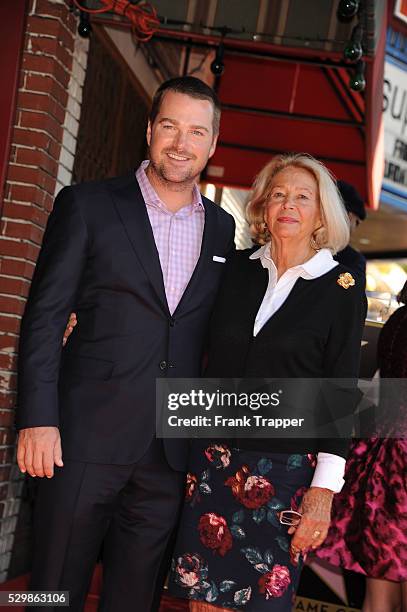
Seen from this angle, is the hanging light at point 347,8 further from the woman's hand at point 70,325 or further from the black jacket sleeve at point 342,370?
the woman's hand at point 70,325

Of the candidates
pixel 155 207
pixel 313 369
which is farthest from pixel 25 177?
pixel 313 369

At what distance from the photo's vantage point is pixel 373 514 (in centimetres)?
374

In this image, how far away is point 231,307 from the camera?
318 cm

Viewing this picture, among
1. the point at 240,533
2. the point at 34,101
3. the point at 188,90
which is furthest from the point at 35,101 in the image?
the point at 240,533

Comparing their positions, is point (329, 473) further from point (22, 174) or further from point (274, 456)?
point (22, 174)

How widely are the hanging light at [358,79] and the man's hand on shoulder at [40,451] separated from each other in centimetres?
269

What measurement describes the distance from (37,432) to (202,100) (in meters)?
1.35

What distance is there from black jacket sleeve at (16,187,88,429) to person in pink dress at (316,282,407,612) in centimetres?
156

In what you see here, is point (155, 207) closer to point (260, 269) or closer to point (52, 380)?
point (260, 269)

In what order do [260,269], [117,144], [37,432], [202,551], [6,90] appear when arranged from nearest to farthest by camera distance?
[37,432], [202,551], [260,269], [6,90], [117,144]

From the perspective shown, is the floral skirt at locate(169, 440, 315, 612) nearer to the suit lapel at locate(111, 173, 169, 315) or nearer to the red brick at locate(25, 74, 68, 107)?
the suit lapel at locate(111, 173, 169, 315)

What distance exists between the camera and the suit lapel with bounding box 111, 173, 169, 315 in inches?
119

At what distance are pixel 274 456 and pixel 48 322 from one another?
35.6 inches

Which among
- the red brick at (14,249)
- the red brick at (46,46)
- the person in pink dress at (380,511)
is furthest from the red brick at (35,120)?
the person in pink dress at (380,511)
